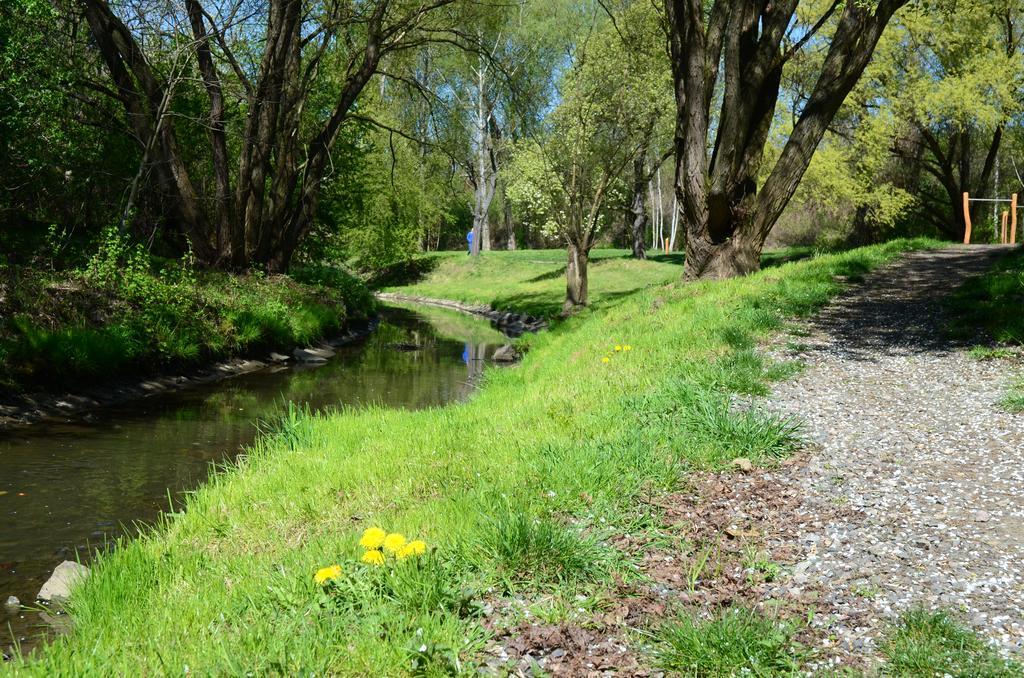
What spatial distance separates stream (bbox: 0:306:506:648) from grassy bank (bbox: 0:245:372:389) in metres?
0.84

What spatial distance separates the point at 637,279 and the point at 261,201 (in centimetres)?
1674

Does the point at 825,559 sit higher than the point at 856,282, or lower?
lower

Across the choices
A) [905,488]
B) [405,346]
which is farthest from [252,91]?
[905,488]

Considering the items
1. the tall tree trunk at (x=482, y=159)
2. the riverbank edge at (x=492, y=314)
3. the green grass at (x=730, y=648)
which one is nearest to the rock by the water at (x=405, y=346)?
the riverbank edge at (x=492, y=314)

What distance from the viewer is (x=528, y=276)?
120ft

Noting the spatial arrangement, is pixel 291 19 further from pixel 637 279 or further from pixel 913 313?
pixel 637 279

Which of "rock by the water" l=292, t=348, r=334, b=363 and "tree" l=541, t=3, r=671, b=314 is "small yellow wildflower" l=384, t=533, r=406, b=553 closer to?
"rock by the water" l=292, t=348, r=334, b=363

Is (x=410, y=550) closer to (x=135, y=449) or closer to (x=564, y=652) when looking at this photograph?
(x=564, y=652)

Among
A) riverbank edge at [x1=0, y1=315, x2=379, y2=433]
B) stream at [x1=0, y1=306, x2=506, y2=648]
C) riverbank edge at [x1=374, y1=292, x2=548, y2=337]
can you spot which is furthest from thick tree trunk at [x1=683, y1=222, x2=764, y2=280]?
riverbank edge at [x1=0, y1=315, x2=379, y2=433]

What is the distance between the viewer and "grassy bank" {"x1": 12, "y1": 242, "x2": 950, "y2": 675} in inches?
120

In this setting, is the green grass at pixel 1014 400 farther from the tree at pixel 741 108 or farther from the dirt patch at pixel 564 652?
the tree at pixel 741 108

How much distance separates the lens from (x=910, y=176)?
29.7 meters

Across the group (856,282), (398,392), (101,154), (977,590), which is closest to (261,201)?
(101,154)

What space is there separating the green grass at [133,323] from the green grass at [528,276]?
968cm
